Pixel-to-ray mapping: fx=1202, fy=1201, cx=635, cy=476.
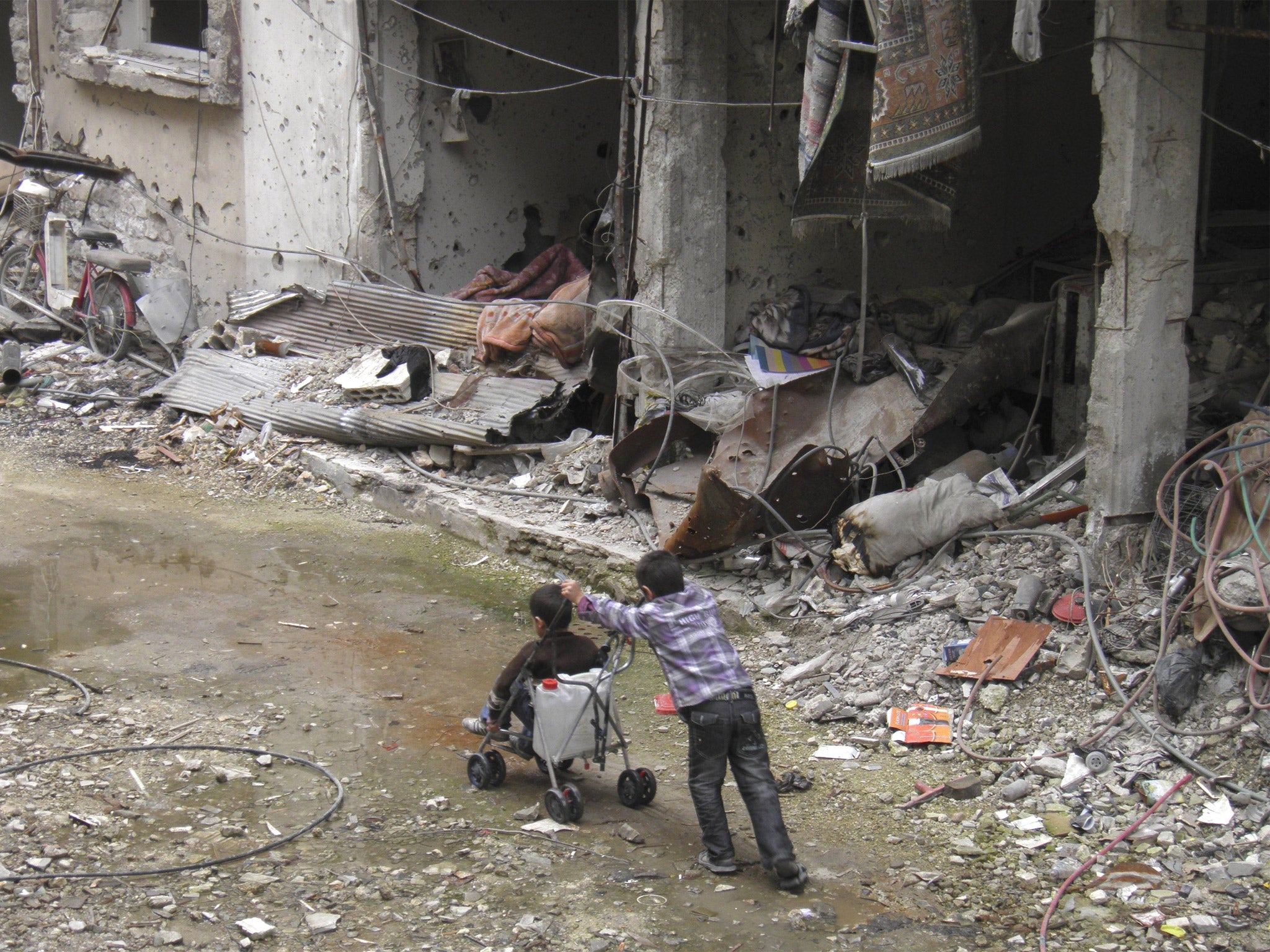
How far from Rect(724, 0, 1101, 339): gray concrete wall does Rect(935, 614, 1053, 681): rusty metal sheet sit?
370 cm

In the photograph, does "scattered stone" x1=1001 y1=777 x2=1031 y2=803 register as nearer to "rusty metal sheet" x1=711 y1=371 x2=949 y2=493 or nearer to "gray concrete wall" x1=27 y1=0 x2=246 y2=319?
"rusty metal sheet" x1=711 y1=371 x2=949 y2=493

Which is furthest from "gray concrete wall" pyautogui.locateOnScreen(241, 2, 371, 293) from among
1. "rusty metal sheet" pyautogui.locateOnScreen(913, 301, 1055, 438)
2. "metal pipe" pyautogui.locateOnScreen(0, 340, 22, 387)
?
"rusty metal sheet" pyautogui.locateOnScreen(913, 301, 1055, 438)

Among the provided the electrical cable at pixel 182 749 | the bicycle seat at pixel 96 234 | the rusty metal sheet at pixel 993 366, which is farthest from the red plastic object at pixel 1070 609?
the bicycle seat at pixel 96 234

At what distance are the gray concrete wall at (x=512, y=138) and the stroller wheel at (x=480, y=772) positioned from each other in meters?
7.16

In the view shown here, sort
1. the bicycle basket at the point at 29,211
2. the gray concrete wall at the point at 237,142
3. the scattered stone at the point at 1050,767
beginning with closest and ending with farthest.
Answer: the scattered stone at the point at 1050,767
the gray concrete wall at the point at 237,142
the bicycle basket at the point at 29,211

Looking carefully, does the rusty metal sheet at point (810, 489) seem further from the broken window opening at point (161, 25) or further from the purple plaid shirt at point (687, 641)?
the broken window opening at point (161, 25)

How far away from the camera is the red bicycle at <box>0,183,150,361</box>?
40.6ft

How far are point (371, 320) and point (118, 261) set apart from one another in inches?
130

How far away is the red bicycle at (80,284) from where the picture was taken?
40.6ft

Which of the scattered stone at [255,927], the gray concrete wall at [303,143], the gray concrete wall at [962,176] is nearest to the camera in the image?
the scattered stone at [255,927]

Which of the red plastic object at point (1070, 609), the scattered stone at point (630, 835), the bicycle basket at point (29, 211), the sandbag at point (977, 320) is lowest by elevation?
the scattered stone at point (630, 835)

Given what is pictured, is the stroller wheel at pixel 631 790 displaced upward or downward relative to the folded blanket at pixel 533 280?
downward

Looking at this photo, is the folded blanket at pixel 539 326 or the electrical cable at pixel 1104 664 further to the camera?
the folded blanket at pixel 539 326

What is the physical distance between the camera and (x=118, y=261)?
1204cm
